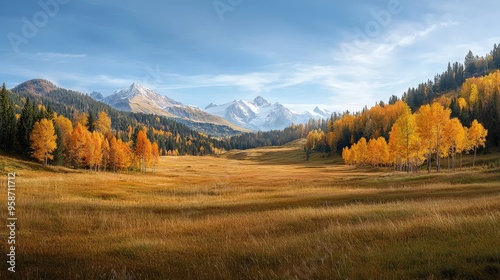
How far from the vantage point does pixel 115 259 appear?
8.95 m

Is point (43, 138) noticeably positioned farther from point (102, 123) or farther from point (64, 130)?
point (102, 123)

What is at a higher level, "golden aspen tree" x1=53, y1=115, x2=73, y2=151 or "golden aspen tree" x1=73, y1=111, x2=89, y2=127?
"golden aspen tree" x1=73, y1=111, x2=89, y2=127

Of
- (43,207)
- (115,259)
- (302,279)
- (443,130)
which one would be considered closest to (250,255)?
(302,279)

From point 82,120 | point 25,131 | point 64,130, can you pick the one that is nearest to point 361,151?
point 64,130

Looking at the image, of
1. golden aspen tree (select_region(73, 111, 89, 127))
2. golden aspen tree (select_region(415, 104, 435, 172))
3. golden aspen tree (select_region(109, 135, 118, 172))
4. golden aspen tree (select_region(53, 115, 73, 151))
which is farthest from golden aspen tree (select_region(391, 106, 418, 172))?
golden aspen tree (select_region(73, 111, 89, 127))

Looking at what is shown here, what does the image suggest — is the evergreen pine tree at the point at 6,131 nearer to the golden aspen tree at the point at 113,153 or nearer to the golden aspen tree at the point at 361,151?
the golden aspen tree at the point at 113,153

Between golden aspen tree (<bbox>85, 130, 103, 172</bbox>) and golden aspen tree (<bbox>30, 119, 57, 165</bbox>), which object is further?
golden aspen tree (<bbox>85, 130, 103, 172</bbox>)

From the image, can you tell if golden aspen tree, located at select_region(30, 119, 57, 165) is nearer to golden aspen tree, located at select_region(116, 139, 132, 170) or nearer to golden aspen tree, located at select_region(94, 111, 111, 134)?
golden aspen tree, located at select_region(116, 139, 132, 170)

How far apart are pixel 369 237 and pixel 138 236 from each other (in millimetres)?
9219

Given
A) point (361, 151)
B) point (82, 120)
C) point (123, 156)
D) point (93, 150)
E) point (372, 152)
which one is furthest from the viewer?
point (82, 120)

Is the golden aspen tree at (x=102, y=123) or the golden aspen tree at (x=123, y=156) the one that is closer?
the golden aspen tree at (x=123, y=156)

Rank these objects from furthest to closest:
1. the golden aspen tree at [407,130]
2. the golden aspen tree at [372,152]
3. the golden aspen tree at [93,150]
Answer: the golden aspen tree at [372,152], the golden aspen tree at [93,150], the golden aspen tree at [407,130]

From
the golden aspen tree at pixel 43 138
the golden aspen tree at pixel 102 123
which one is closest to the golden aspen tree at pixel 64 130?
the golden aspen tree at pixel 102 123

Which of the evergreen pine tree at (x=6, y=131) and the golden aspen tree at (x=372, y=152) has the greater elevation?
the evergreen pine tree at (x=6, y=131)
